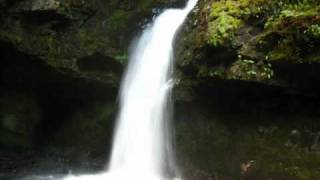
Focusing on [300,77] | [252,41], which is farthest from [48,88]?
[300,77]

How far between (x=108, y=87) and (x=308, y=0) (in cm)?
499

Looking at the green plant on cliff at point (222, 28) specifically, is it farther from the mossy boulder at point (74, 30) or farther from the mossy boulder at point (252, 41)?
the mossy boulder at point (74, 30)

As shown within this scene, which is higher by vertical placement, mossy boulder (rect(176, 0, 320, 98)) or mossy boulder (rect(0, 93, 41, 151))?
mossy boulder (rect(176, 0, 320, 98))

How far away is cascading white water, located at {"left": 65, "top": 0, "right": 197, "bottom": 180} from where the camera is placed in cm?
940

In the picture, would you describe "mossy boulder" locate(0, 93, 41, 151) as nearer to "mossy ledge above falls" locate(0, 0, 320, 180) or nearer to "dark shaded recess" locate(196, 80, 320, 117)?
"mossy ledge above falls" locate(0, 0, 320, 180)

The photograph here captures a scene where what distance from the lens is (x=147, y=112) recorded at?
9594 millimetres

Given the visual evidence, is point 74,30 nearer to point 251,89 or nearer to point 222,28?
point 222,28

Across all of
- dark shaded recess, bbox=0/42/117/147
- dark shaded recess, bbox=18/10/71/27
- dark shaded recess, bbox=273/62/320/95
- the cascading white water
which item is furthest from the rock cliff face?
dark shaded recess, bbox=18/10/71/27

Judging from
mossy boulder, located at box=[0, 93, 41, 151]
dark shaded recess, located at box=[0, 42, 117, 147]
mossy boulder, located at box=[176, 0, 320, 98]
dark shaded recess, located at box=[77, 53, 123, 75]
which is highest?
mossy boulder, located at box=[176, 0, 320, 98]

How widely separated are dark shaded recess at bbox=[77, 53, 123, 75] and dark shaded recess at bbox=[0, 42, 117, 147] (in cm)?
32

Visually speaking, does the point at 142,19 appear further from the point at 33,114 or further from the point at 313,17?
the point at 313,17

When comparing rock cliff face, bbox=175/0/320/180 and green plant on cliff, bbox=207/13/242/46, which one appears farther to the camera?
green plant on cliff, bbox=207/13/242/46

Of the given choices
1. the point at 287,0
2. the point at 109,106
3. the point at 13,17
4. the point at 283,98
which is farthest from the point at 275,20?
the point at 13,17

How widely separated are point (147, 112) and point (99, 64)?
206 cm
